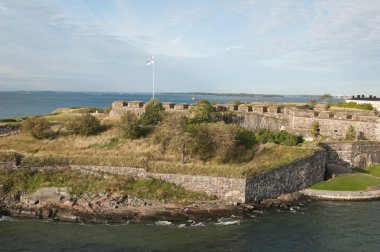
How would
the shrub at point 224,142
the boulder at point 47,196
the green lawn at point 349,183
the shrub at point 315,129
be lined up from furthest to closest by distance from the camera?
the shrub at point 315,129, the shrub at point 224,142, the green lawn at point 349,183, the boulder at point 47,196

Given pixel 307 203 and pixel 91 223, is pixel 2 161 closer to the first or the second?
pixel 91 223

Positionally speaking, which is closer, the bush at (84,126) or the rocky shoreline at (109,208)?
the rocky shoreline at (109,208)

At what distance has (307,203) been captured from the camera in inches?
1212

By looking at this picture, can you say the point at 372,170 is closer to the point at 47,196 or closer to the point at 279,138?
the point at 279,138

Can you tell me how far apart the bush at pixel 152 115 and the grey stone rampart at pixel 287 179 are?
634 inches

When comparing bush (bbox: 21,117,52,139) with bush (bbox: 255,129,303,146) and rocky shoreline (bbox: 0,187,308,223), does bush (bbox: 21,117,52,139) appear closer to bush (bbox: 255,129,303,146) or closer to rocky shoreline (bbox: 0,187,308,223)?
rocky shoreline (bbox: 0,187,308,223)

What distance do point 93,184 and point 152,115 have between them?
43.9 feet

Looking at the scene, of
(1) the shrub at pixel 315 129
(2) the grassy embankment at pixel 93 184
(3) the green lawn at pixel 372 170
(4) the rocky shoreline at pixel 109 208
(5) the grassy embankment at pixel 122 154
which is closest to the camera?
(4) the rocky shoreline at pixel 109 208

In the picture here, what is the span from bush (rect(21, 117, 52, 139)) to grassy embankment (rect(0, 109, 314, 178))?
26.4 inches

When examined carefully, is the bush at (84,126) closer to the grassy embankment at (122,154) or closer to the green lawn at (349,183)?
the grassy embankment at (122,154)

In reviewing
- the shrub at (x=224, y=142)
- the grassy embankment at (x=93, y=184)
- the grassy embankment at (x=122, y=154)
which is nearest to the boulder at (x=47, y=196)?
the grassy embankment at (x=93, y=184)

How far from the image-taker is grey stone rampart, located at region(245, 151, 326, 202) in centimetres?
3084

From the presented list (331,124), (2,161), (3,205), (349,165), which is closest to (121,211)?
(3,205)

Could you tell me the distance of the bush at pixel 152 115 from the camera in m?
42.7
